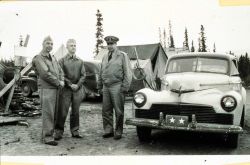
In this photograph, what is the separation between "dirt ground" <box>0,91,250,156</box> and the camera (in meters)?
4.83

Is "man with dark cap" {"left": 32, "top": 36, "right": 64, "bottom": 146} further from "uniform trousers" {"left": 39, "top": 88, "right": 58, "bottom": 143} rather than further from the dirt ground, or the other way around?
the dirt ground

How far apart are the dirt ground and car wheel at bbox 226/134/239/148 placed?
72 millimetres

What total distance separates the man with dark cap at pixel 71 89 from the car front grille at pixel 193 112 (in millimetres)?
1353

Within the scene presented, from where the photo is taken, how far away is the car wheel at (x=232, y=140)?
4.86 meters

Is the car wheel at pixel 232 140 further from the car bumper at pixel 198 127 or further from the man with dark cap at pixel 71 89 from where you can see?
the man with dark cap at pixel 71 89

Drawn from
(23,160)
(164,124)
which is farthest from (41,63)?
(164,124)

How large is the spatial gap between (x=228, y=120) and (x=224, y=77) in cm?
109

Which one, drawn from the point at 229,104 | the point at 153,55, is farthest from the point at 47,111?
the point at 153,55

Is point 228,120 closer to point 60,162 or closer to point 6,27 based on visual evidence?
point 60,162

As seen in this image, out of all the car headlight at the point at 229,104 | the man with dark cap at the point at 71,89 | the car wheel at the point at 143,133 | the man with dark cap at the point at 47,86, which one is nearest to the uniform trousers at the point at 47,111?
the man with dark cap at the point at 47,86

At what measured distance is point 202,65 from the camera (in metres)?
5.86

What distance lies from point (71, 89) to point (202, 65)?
7.44ft

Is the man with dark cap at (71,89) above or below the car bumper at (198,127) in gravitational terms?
above

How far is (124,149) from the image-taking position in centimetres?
504
